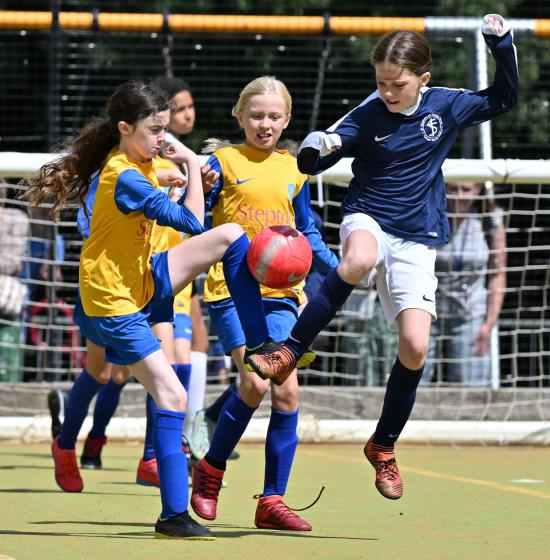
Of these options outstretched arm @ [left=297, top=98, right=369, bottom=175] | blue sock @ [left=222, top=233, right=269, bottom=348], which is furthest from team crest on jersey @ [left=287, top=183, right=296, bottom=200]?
blue sock @ [left=222, top=233, right=269, bottom=348]

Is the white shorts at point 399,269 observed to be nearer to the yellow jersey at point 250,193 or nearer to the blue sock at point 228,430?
the yellow jersey at point 250,193

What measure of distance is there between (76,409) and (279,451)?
1877mm

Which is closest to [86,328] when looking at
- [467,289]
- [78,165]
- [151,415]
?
[151,415]

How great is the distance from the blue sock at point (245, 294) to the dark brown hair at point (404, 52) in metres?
1.01

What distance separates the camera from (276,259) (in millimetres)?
5488

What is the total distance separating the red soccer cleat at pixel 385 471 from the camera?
576cm

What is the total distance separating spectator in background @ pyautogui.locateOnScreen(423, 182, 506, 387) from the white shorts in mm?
4586

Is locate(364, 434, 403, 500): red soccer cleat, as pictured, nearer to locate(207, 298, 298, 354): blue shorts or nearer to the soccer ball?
locate(207, 298, 298, 354): blue shorts

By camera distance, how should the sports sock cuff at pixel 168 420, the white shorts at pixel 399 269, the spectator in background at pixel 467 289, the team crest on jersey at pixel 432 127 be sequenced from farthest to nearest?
1. the spectator in background at pixel 467 289
2. the team crest on jersey at pixel 432 127
3. the white shorts at pixel 399 269
4. the sports sock cuff at pixel 168 420

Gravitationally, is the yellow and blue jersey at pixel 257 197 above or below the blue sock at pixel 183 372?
above

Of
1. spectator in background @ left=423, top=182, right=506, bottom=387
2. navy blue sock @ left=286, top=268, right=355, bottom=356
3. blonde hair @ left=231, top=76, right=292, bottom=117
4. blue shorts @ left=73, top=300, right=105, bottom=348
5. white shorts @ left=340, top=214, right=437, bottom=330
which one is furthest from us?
spectator in background @ left=423, top=182, right=506, bottom=387

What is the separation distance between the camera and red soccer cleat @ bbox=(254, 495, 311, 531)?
571 cm

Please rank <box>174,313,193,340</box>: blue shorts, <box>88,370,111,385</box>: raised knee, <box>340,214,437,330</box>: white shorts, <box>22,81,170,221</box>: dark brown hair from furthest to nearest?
<box>174,313,193,340</box>: blue shorts < <box>88,370,111,385</box>: raised knee < <box>340,214,437,330</box>: white shorts < <box>22,81,170,221</box>: dark brown hair

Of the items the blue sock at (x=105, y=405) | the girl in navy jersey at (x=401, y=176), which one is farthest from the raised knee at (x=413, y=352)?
the blue sock at (x=105, y=405)
